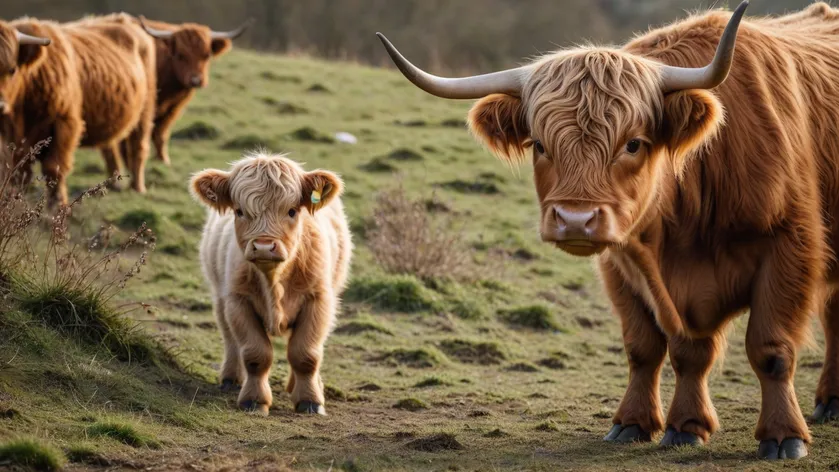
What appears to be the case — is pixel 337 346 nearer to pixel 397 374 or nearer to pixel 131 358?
pixel 397 374

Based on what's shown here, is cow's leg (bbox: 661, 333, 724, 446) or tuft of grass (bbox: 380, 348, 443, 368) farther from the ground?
cow's leg (bbox: 661, 333, 724, 446)

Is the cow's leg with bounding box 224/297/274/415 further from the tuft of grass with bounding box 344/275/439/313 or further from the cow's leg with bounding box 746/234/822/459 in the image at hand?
the tuft of grass with bounding box 344/275/439/313

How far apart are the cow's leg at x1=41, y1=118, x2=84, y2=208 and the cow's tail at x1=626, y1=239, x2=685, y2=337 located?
631cm

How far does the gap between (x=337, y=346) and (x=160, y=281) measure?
1967 mm

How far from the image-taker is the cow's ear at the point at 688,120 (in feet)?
13.0

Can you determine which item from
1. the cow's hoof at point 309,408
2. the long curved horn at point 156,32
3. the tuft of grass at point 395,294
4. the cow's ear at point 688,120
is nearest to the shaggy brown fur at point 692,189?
the cow's ear at point 688,120

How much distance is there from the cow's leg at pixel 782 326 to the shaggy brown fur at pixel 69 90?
607 centimetres

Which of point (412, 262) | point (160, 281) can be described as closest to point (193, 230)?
point (160, 281)

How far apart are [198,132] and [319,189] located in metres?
7.88

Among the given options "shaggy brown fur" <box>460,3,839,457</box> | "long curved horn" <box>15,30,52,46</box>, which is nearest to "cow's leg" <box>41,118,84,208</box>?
"long curved horn" <box>15,30,52,46</box>

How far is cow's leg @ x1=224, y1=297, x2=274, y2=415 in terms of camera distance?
5285 millimetres

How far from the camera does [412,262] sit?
8.72m

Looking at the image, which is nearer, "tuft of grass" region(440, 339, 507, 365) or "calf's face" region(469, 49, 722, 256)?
"calf's face" region(469, 49, 722, 256)

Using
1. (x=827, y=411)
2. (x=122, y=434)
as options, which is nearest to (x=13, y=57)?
(x=122, y=434)
